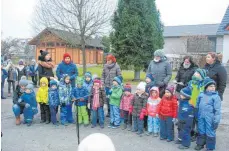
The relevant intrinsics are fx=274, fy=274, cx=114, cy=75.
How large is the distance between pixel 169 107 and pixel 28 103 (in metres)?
3.48

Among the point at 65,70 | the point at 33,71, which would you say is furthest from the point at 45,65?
the point at 33,71

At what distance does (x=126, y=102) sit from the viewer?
6422 mm

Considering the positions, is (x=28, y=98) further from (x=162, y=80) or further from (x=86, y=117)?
(x=162, y=80)

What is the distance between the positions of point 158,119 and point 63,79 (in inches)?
99.1

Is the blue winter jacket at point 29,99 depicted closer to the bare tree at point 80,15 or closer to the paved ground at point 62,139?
the paved ground at point 62,139

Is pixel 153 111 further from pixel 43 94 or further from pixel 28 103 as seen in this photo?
pixel 28 103

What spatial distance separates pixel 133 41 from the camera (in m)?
17.0

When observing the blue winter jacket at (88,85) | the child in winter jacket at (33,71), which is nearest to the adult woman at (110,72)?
the blue winter jacket at (88,85)

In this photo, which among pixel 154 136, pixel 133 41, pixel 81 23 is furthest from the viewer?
pixel 81 23

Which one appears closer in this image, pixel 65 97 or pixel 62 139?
pixel 62 139

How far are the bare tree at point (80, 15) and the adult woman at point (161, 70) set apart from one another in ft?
49.6

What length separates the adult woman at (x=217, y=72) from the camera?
5.41m

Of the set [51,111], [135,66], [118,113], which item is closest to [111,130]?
[118,113]

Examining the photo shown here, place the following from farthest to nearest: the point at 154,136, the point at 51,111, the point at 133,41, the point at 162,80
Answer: the point at 133,41 → the point at 51,111 → the point at 162,80 → the point at 154,136
